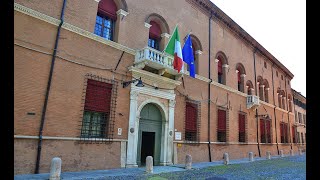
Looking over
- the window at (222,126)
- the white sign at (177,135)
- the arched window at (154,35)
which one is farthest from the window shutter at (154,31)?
the window at (222,126)

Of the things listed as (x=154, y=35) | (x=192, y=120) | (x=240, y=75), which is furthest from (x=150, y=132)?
(x=240, y=75)

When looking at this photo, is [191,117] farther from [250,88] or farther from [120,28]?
[250,88]

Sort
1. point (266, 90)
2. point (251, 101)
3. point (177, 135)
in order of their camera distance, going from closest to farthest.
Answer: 1. point (177, 135)
2. point (251, 101)
3. point (266, 90)

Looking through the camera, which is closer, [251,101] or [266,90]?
[251,101]

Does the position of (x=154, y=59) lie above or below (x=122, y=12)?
below

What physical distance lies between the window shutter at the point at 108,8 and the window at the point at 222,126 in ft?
33.9

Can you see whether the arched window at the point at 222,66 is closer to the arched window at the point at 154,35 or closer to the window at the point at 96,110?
the arched window at the point at 154,35

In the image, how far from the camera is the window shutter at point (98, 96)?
10059 millimetres

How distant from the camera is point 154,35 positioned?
45.2ft

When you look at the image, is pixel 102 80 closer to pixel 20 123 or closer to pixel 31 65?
pixel 31 65

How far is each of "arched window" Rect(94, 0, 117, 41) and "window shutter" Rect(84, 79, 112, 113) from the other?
262cm

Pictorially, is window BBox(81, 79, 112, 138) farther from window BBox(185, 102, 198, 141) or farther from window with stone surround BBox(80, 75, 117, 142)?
window BBox(185, 102, 198, 141)

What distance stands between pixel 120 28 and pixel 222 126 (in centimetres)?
1056
